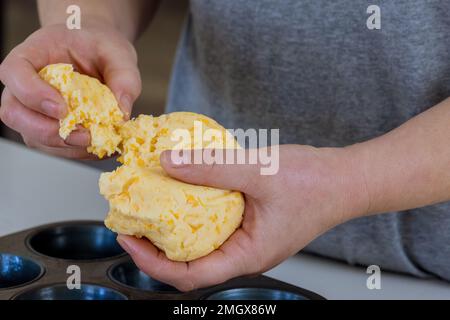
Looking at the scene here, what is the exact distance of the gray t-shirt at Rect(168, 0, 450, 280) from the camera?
1.63 m

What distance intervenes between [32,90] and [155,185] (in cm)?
37

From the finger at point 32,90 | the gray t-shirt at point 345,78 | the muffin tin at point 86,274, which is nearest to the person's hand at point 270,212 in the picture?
the muffin tin at point 86,274

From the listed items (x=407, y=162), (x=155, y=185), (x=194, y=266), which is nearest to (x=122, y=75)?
(x=155, y=185)

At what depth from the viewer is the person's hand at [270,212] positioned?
4.01ft

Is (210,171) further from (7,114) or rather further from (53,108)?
(7,114)

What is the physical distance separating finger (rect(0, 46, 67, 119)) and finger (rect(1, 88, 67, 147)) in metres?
0.02

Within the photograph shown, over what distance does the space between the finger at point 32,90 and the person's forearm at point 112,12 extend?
0.32 meters

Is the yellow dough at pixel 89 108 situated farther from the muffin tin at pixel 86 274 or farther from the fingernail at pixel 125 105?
the muffin tin at pixel 86 274

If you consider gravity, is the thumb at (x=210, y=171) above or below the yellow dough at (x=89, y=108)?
below

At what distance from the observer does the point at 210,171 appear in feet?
3.87

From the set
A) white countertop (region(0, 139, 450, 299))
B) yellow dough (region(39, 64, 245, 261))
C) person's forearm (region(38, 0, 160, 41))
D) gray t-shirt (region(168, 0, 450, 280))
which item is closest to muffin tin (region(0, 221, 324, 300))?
white countertop (region(0, 139, 450, 299))

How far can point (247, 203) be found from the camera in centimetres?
131
